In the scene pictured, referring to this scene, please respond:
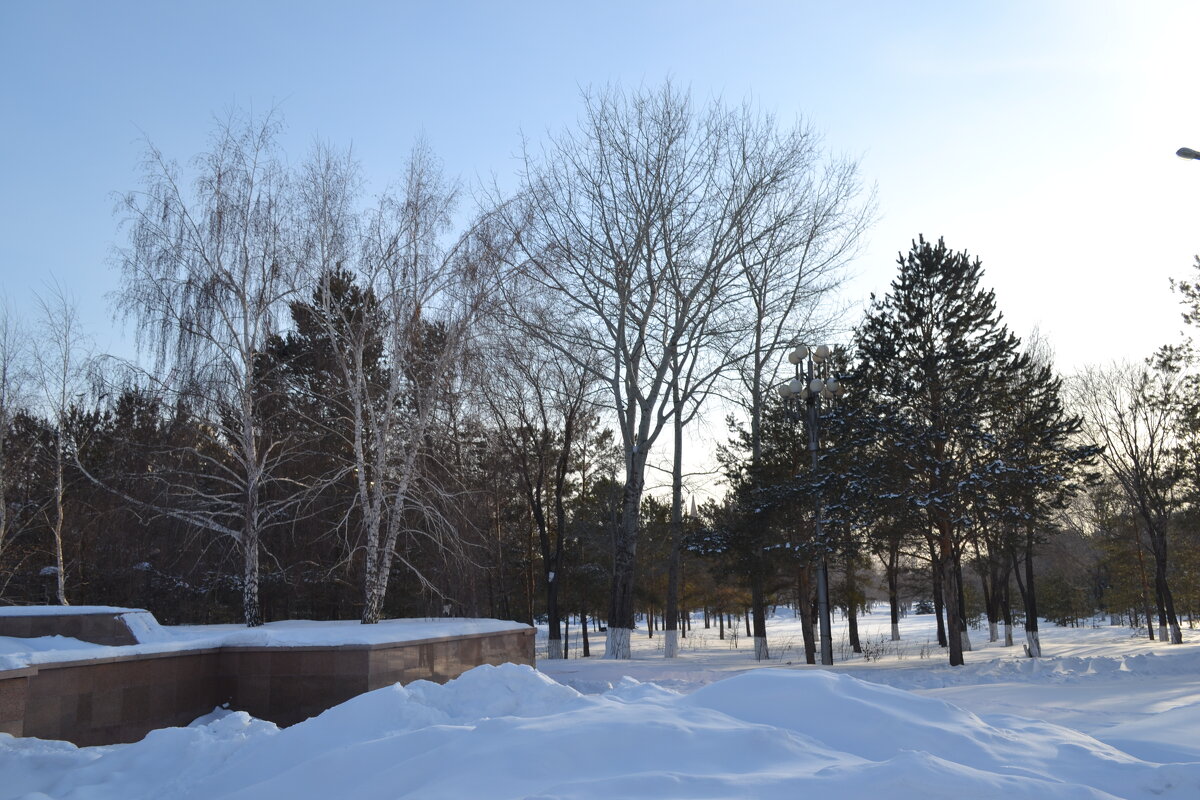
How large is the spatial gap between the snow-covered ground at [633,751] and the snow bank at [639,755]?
0.02 metres

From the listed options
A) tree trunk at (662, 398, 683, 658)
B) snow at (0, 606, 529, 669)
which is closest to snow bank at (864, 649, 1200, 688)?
tree trunk at (662, 398, 683, 658)

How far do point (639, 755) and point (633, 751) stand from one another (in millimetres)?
59

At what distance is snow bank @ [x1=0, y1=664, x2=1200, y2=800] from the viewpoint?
4965 millimetres

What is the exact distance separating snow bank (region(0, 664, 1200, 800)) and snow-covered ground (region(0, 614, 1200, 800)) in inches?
0.6

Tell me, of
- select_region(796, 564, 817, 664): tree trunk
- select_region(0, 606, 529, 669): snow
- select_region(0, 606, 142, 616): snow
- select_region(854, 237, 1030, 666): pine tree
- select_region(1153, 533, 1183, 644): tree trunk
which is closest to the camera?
select_region(0, 606, 529, 669): snow

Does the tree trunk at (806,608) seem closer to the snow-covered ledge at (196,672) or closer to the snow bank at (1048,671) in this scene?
the snow bank at (1048,671)

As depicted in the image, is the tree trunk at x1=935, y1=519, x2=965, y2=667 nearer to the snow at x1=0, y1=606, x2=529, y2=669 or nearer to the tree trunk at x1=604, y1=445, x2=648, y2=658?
the tree trunk at x1=604, y1=445, x2=648, y2=658

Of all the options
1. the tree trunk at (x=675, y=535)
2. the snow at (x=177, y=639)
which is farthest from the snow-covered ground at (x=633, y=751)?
the tree trunk at (x=675, y=535)

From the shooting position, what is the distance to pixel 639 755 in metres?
5.62

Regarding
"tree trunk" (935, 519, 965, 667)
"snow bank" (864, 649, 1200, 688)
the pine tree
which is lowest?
"snow bank" (864, 649, 1200, 688)

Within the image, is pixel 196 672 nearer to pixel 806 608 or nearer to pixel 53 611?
pixel 53 611

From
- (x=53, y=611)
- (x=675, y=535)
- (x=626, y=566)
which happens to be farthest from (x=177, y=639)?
(x=675, y=535)

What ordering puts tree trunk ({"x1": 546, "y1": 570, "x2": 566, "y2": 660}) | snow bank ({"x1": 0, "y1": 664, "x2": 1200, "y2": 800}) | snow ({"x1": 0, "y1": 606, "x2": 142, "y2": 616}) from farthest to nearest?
tree trunk ({"x1": 546, "y1": 570, "x2": 566, "y2": 660}) → snow ({"x1": 0, "y1": 606, "x2": 142, "y2": 616}) → snow bank ({"x1": 0, "y1": 664, "x2": 1200, "y2": 800})

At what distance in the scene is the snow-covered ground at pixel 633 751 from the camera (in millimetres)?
5000
